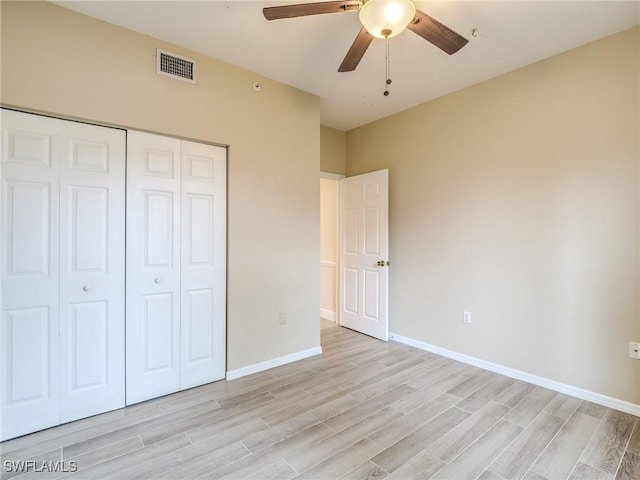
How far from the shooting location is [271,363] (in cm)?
305

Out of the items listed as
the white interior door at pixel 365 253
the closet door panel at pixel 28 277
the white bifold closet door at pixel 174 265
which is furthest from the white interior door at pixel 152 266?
the white interior door at pixel 365 253

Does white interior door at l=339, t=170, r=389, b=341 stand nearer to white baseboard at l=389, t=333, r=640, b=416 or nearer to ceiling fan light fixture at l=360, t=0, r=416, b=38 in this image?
white baseboard at l=389, t=333, r=640, b=416

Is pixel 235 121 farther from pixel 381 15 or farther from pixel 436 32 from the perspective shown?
pixel 436 32

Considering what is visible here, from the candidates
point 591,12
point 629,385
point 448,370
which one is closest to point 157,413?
point 448,370

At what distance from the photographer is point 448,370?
300 cm

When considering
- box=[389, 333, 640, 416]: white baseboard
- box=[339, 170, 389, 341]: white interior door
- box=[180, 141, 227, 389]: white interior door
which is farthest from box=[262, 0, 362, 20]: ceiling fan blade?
box=[389, 333, 640, 416]: white baseboard

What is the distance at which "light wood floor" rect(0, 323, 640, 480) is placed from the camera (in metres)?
1.71

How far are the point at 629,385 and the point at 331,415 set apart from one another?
2.17 m

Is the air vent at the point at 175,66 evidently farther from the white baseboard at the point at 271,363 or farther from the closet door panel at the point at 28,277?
the white baseboard at the point at 271,363

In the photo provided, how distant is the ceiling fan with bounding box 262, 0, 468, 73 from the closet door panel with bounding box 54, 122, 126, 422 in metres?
1.53

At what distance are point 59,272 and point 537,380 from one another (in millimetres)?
3808

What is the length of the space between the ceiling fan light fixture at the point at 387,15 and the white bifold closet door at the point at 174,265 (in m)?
1.64

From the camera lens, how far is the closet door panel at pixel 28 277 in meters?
1.92

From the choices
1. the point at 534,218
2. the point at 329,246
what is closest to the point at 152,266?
the point at 329,246
